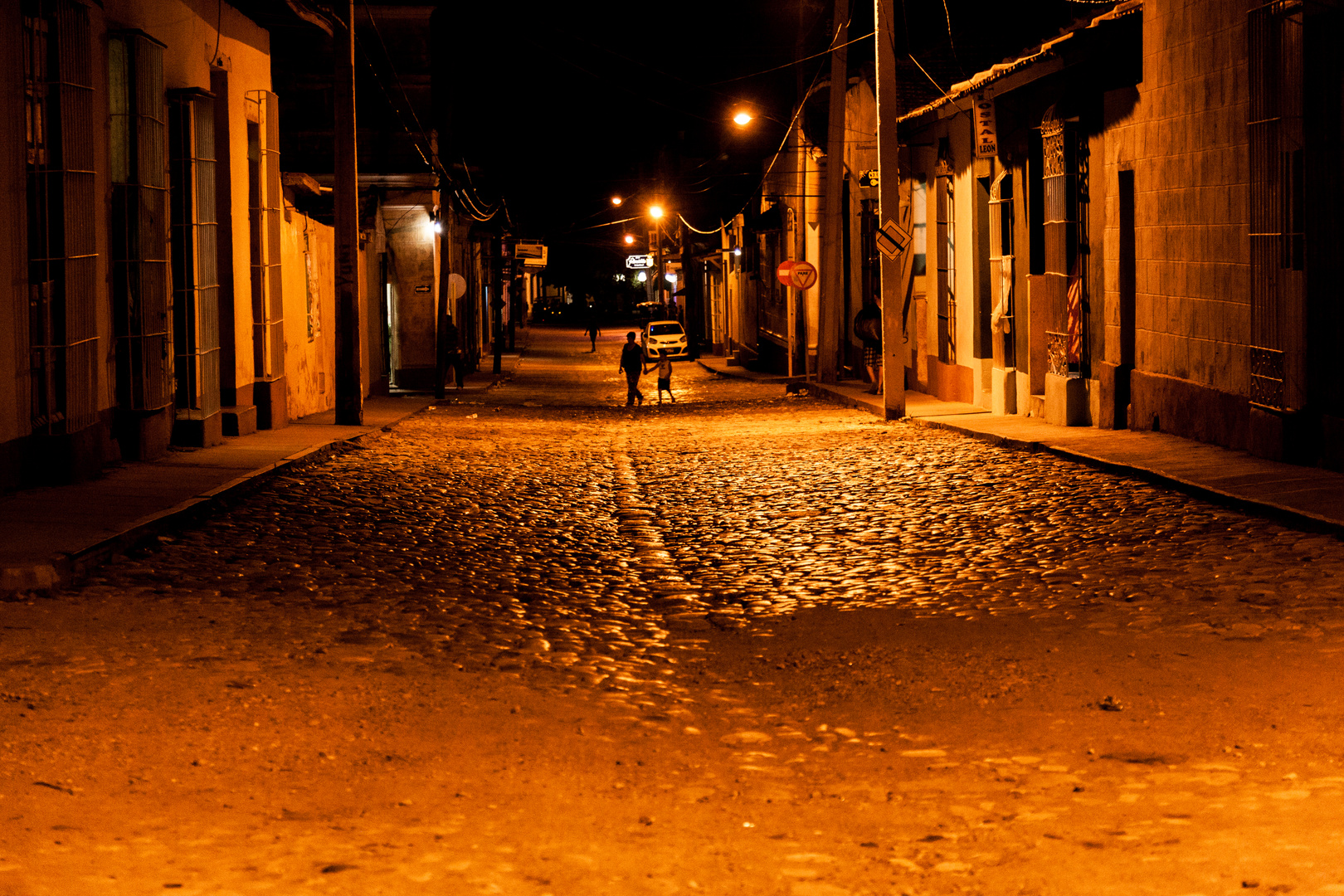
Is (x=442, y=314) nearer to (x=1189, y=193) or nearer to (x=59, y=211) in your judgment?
(x=59, y=211)

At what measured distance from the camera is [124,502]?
1268 cm

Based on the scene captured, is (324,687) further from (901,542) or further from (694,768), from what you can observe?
(901,542)

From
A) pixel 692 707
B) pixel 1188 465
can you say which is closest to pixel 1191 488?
pixel 1188 465

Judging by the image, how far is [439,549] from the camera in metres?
11.3

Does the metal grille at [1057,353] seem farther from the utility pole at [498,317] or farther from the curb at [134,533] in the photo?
the utility pole at [498,317]

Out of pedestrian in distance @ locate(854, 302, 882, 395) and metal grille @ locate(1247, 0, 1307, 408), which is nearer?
metal grille @ locate(1247, 0, 1307, 408)

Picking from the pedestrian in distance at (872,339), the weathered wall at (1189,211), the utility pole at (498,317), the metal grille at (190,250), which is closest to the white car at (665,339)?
the utility pole at (498,317)

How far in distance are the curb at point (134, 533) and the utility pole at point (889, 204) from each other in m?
8.98

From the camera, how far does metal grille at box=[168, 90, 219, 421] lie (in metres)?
18.2

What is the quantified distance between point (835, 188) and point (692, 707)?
931 inches

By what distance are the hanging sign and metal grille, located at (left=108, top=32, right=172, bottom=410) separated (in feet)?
37.8

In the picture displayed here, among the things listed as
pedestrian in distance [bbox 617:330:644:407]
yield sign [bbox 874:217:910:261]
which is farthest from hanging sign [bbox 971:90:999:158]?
pedestrian in distance [bbox 617:330:644:407]

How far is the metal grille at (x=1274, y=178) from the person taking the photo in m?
13.9

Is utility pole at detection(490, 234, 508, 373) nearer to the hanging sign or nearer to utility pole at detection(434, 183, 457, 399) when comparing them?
utility pole at detection(434, 183, 457, 399)
